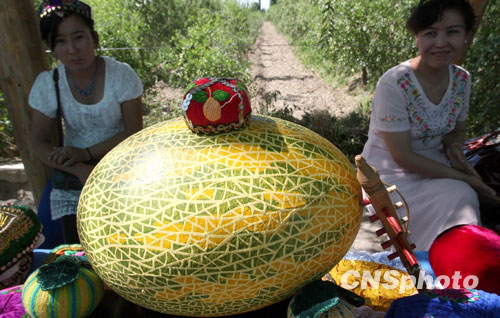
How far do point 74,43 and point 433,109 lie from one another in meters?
1.73

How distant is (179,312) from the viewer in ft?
2.99

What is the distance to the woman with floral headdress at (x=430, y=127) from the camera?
168 centimetres

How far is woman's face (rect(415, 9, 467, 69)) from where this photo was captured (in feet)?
5.55

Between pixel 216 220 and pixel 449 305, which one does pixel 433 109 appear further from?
pixel 216 220

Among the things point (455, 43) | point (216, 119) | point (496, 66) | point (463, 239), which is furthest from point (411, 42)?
Answer: point (216, 119)

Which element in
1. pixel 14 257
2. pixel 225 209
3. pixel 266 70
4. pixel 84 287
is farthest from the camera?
pixel 266 70

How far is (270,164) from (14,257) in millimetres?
843

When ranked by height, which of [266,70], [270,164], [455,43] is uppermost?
[455,43]

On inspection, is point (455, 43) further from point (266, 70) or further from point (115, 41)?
point (266, 70)

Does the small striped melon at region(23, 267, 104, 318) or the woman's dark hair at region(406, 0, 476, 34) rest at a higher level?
the woman's dark hair at region(406, 0, 476, 34)

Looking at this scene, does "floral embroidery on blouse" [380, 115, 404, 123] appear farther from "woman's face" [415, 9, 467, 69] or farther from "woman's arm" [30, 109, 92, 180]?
"woman's arm" [30, 109, 92, 180]

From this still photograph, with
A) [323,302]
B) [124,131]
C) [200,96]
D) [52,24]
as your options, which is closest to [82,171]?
[124,131]

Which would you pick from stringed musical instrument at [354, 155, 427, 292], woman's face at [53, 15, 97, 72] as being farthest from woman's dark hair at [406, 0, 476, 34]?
woman's face at [53, 15, 97, 72]

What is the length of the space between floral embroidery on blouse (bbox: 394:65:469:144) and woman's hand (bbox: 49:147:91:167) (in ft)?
5.07
